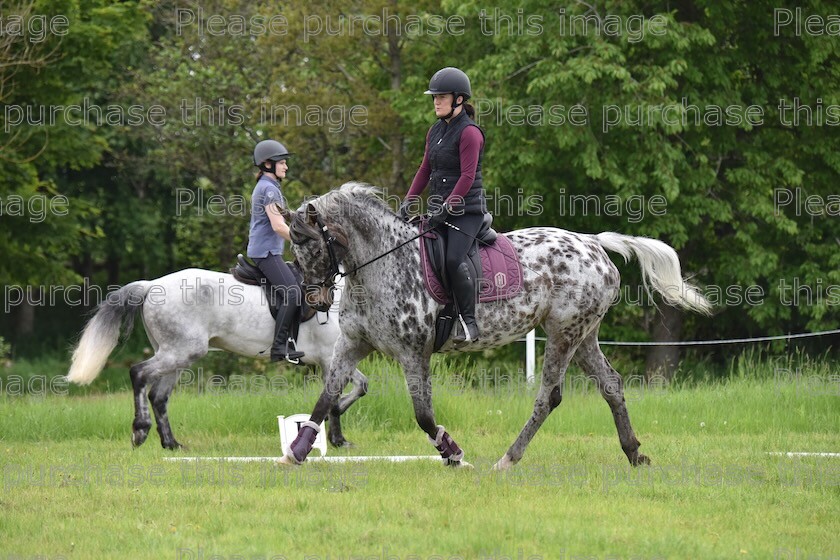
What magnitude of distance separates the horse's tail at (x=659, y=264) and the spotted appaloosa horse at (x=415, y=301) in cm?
34

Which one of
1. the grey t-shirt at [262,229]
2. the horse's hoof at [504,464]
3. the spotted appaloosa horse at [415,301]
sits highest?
the grey t-shirt at [262,229]

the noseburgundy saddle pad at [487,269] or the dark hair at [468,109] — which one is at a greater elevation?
the dark hair at [468,109]

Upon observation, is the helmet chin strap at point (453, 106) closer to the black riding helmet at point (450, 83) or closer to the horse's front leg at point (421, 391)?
the black riding helmet at point (450, 83)

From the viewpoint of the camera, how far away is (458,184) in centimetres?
857

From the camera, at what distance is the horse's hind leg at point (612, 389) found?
31.1ft

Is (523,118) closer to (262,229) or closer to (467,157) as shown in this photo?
(262,229)

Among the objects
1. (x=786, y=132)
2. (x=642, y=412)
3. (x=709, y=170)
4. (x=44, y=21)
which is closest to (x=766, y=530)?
(x=642, y=412)

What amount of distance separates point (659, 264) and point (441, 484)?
10.4 ft

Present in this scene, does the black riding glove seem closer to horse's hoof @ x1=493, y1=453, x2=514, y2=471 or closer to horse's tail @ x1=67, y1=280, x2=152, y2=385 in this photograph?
horse's hoof @ x1=493, y1=453, x2=514, y2=471

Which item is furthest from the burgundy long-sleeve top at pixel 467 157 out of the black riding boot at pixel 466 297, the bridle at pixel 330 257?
the bridle at pixel 330 257

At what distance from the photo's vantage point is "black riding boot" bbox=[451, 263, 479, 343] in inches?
338

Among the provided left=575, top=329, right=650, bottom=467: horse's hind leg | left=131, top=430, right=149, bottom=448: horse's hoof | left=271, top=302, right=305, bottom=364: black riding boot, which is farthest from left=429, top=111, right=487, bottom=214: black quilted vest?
left=131, top=430, right=149, bottom=448: horse's hoof

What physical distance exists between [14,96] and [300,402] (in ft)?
44.4

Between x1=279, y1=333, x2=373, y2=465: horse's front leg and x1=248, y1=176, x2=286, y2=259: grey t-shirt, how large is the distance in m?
2.66
